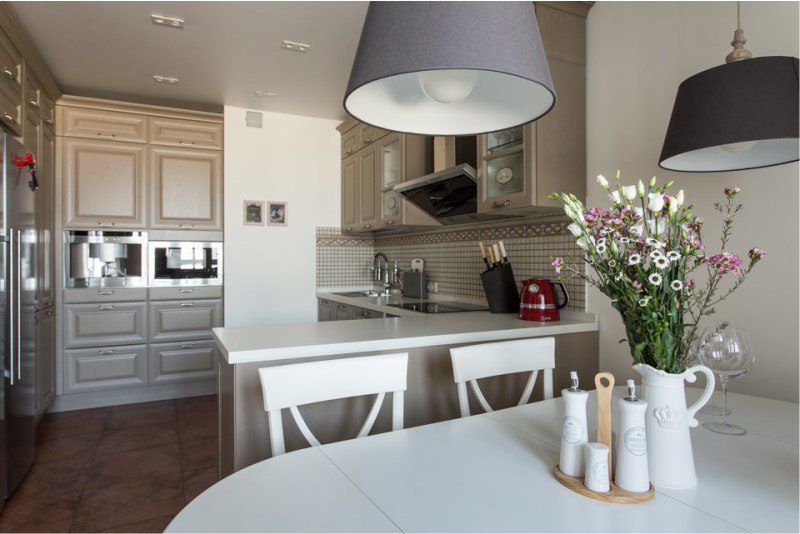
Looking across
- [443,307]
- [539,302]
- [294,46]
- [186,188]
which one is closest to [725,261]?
[539,302]

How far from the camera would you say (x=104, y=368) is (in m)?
3.71

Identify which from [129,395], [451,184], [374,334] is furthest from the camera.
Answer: [129,395]

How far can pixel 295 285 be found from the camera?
14.3ft

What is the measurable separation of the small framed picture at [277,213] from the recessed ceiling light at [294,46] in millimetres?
1550

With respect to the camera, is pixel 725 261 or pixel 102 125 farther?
pixel 102 125

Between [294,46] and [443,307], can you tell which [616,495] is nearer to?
[443,307]

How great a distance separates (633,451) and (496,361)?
0.74m

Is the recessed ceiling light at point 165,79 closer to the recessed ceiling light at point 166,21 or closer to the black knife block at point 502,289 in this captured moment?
the recessed ceiling light at point 166,21

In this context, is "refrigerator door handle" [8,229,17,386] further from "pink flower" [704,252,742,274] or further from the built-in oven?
"pink flower" [704,252,742,274]

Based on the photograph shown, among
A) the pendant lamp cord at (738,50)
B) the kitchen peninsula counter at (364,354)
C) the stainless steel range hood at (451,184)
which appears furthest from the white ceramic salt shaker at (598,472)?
the stainless steel range hood at (451,184)

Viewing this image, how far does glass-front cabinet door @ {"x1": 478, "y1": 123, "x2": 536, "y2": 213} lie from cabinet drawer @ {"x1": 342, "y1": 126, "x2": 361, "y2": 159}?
5.98ft

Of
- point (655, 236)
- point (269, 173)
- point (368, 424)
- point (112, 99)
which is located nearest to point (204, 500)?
point (368, 424)

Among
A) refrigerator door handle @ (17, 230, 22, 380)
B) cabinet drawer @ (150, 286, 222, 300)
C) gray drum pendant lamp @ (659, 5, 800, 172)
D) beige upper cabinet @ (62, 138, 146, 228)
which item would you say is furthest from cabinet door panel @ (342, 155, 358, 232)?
gray drum pendant lamp @ (659, 5, 800, 172)

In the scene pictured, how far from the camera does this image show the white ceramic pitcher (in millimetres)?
875
